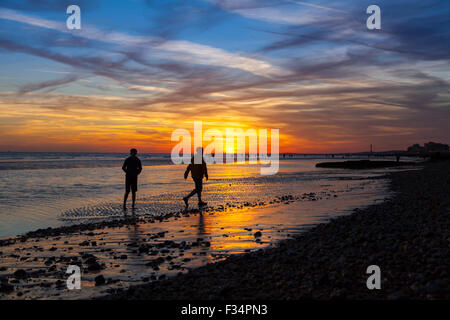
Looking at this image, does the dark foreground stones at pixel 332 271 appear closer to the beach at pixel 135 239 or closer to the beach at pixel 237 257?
the beach at pixel 237 257

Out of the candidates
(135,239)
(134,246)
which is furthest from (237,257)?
(135,239)

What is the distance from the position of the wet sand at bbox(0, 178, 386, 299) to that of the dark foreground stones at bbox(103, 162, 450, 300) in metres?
0.91

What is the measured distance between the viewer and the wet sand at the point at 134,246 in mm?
7410

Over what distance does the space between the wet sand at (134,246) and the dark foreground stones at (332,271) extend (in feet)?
3.00

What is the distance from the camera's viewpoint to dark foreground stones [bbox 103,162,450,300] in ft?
18.2

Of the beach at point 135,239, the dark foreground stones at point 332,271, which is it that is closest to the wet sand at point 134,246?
the beach at point 135,239

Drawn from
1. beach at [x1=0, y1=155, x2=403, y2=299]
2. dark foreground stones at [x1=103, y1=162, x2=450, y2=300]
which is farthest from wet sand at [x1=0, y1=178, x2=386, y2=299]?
dark foreground stones at [x1=103, y1=162, x2=450, y2=300]

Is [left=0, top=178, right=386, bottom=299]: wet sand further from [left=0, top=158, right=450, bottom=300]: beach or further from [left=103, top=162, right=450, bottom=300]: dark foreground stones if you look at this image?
[left=103, top=162, right=450, bottom=300]: dark foreground stones

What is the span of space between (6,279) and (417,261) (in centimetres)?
826

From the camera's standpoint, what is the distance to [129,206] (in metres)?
19.0

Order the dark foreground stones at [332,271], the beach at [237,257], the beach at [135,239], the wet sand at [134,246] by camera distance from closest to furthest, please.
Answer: the dark foreground stones at [332,271]
the beach at [237,257]
the wet sand at [134,246]
the beach at [135,239]

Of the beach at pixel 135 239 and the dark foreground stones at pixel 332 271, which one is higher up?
the dark foreground stones at pixel 332 271
